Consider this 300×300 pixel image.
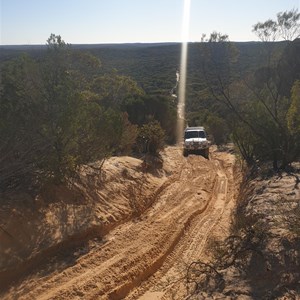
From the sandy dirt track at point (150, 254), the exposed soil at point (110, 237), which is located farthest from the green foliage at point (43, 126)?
the sandy dirt track at point (150, 254)

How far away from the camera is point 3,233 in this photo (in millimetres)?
8445

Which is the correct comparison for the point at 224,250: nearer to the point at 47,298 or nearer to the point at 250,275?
the point at 250,275

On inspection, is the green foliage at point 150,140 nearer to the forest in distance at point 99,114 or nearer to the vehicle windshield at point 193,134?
the forest in distance at point 99,114

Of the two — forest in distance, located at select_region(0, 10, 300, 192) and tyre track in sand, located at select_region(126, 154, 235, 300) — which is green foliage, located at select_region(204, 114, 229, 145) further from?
tyre track in sand, located at select_region(126, 154, 235, 300)

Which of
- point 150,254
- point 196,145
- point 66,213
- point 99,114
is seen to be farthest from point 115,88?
point 150,254

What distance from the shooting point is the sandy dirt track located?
761 centimetres

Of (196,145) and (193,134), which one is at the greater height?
(193,134)

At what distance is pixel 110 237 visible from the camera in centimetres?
1010

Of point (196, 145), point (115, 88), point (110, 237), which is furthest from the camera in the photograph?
point (115, 88)

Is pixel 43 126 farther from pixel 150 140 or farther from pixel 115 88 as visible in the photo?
pixel 115 88

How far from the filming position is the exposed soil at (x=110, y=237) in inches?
306

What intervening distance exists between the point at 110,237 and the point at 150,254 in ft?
4.18

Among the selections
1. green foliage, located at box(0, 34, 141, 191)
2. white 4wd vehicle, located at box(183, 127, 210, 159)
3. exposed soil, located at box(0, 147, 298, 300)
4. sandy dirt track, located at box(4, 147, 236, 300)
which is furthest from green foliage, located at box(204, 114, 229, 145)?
green foliage, located at box(0, 34, 141, 191)

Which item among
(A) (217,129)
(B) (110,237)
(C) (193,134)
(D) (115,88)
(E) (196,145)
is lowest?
(A) (217,129)
